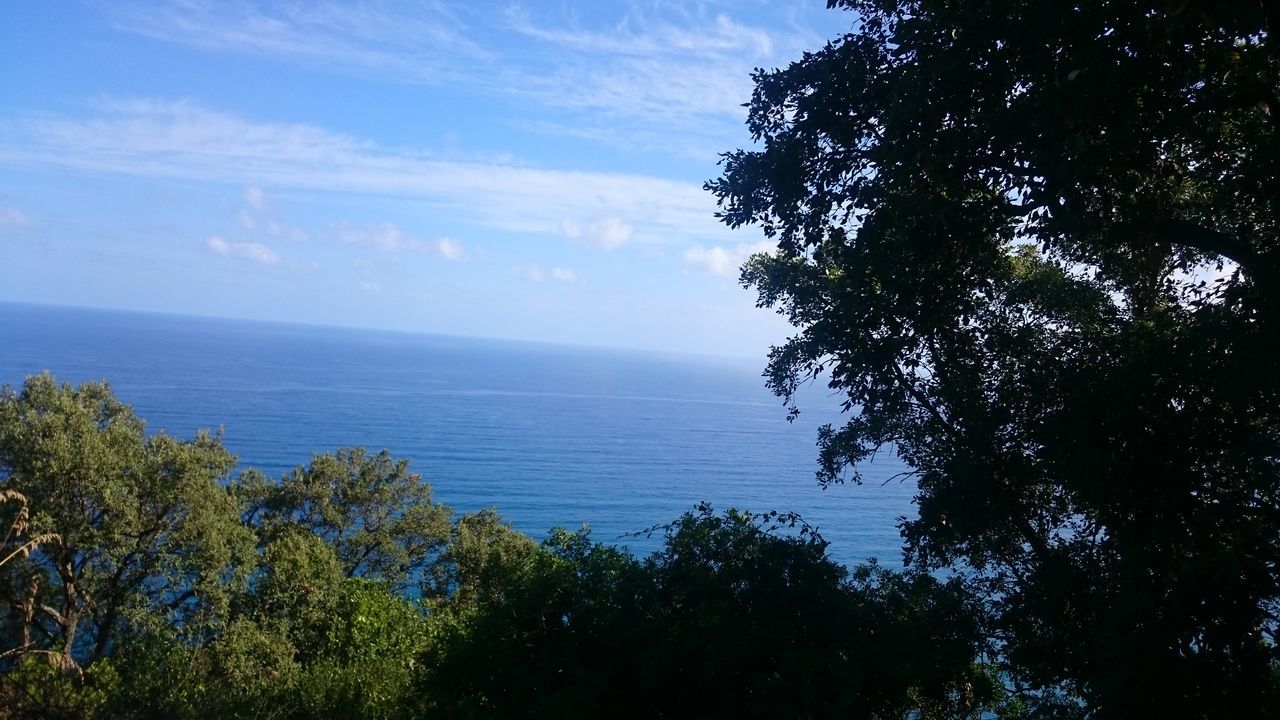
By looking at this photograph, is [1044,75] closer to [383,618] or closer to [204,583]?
[383,618]

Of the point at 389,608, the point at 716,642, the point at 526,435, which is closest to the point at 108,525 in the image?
the point at 389,608

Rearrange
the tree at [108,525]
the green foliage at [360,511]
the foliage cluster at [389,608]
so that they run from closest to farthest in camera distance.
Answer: the foliage cluster at [389,608] < the tree at [108,525] < the green foliage at [360,511]

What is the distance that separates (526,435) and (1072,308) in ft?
219

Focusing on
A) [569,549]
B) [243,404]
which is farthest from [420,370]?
[569,549]

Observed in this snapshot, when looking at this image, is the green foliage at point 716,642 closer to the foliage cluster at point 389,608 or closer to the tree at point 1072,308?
the foliage cluster at point 389,608

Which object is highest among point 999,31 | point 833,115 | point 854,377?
point 999,31

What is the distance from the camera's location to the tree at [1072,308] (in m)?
5.53

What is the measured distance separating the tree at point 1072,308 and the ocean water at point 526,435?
46.1ft

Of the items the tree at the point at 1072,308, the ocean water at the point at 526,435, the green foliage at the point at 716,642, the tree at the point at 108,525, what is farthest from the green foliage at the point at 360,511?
the tree at the point at 1072,308

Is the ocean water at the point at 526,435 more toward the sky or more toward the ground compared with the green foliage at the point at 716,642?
more toward the ground

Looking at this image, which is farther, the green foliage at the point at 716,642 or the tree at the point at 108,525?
the tree at the point at 108,525

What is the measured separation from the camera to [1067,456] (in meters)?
6.07

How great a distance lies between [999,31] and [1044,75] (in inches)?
18.4

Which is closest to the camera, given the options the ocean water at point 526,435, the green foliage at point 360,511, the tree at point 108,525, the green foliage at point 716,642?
the green foliage at point 716,642
